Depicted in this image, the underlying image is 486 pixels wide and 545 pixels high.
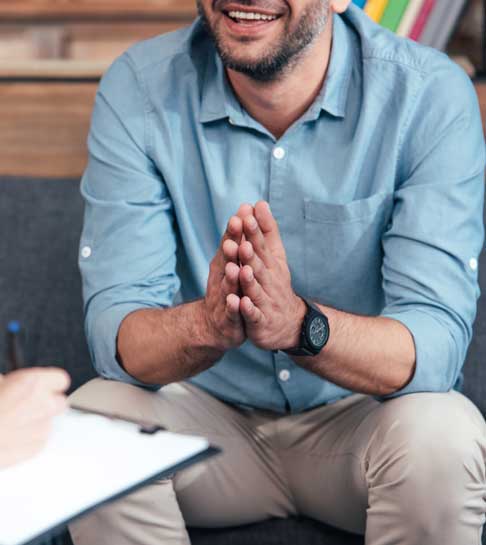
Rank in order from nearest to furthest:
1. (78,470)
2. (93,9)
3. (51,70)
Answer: (78,470) → (51,70) → (93,9)

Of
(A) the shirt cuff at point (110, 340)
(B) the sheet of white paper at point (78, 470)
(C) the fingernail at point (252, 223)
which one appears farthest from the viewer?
(A) the shirt cuff at point (110, 340)

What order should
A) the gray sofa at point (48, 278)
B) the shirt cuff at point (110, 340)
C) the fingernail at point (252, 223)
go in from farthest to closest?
the gray sofa at point (48, 278) → the shirt cuff at point (110, 340) → the fingernail at point (252, 223)

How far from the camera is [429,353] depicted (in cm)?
153

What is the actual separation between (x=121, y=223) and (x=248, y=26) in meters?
0.36

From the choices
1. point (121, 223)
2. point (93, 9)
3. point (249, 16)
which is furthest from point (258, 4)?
point (93, 9)

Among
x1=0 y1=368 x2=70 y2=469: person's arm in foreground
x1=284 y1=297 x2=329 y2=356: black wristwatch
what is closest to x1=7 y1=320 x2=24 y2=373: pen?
x1=0 y1=368 x2=70 y2=469: person's arm in foreground

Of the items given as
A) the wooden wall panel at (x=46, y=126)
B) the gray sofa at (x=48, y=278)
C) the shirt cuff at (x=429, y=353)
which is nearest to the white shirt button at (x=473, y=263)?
the shirt cuff at (x=429, y=353)

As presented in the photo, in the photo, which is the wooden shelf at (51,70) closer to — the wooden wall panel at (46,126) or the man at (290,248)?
the wooden wall panel at (46,126)

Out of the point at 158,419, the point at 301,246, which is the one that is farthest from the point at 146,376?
the point at 301,246

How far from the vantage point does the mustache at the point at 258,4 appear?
5.35ft

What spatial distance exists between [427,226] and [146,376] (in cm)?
46

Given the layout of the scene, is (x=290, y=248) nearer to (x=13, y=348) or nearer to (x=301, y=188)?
(x=301, y=188)

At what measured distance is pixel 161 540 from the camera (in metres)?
1.48

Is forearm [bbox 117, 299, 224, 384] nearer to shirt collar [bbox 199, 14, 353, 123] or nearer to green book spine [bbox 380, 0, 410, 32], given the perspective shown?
shirt collar [bbox 199, 14, 353, 123]
